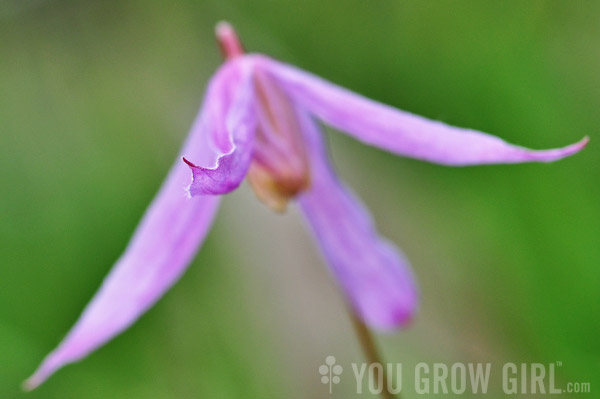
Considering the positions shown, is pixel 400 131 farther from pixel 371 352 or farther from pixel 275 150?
pixel 371 352

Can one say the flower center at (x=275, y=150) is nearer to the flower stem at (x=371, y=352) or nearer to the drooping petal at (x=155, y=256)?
the drooping petal at (x=155, y=256)

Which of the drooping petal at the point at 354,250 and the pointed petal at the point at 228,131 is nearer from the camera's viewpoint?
the pointed petal at the point at 228,131

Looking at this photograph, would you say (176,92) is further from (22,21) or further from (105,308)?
(105,308)

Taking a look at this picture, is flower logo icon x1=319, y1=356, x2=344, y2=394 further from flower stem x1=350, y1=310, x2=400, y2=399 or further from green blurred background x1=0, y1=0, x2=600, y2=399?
flower stem x1=350, y1=310, x2=400, y2=399

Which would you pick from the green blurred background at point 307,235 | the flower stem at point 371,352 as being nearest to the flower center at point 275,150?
the flower stem at point 371,352

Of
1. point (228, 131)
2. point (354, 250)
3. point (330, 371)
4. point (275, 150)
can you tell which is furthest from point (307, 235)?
point (228, 131)

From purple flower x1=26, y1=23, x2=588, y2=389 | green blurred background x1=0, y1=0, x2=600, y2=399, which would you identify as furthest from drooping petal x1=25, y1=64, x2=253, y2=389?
green blurred background x1=0, y1=0, x2=600, y2=399

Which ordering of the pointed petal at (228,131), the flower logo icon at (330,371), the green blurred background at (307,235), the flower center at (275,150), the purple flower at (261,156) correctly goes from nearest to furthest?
the pointed petal at (228,131), the purple flower at (261,156), the flower center at (275,150), the green blurred background at (307,235), the flower logo icon at (330,371)
